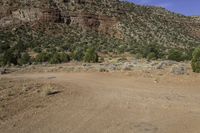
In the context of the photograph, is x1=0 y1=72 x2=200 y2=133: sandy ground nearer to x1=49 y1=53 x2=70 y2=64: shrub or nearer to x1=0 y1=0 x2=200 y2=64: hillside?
x1=49 y1=53 x2=70 y2=64: shrub

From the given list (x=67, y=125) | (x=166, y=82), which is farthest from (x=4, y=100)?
(x=166, y=82)

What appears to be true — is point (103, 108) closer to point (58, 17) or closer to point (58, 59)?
point (58, 59)

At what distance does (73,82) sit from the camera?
1912 cm

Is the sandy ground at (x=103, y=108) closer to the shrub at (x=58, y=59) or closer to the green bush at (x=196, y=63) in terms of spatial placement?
the green bush at (x=196, y=63)

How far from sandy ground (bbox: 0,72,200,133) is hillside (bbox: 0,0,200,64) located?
4924cm

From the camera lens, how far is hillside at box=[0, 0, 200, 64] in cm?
7244

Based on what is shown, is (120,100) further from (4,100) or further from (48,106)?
(4,100)

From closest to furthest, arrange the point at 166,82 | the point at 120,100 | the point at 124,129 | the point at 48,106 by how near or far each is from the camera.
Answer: the point at 124,129 → the point at 48,106 → the point at 120,100 → the point at 166,82

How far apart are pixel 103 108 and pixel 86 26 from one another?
228 ft

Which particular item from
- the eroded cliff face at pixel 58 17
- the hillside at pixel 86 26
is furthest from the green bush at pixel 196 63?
the eroded cliff face at pixel 58 17

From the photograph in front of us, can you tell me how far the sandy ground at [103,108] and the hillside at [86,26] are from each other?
49.2 m

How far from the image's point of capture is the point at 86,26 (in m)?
82.1

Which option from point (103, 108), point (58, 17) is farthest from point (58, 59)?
point (58, 17)

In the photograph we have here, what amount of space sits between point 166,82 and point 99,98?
580 centimetres
